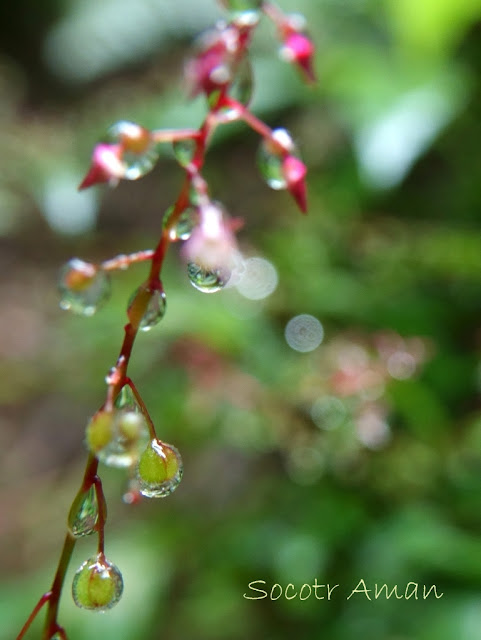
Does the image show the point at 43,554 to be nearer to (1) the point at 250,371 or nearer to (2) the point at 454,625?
(1) the point at 250,371

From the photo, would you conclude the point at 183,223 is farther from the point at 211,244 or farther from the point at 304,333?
the point at 304,333

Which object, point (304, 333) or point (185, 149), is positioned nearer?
point (185, 149)

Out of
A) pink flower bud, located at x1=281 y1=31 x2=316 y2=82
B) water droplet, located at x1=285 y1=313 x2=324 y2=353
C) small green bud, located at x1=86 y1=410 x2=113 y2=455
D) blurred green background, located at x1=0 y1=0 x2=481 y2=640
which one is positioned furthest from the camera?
water droplet, located at x1=285 y1=313 x2=324 y2=353

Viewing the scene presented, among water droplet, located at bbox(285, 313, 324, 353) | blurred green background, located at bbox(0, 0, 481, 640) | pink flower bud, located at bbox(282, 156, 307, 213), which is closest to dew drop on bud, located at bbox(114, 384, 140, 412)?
pink flower bud, located at bbox(282, 156, 307, 213)

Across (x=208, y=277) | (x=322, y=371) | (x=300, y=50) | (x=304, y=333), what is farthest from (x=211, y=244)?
(x=304, y=333)

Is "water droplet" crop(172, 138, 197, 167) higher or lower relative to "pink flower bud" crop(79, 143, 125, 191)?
Answer: higher

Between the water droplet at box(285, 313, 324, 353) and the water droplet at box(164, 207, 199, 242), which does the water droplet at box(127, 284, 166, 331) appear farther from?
the water droplet at box(285, 313, 324, 353)

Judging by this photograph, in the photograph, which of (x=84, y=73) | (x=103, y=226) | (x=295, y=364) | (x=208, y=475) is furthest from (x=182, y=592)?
(x=84, y=73)
